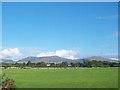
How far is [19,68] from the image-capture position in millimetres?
42031

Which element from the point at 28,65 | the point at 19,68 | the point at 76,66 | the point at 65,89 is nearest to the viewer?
the point at 65,89

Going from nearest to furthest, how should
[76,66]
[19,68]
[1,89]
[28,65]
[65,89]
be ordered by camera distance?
[1,89]
[65,89]
[19,68]
[28,65]
[76,66]

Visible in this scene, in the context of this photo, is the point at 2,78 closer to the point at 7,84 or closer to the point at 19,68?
the point at 7,84

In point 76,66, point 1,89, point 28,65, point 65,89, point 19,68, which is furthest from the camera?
point 76,66

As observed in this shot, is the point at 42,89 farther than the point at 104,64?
No

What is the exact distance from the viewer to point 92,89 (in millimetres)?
17672

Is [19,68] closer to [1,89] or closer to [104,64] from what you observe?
[104,64]

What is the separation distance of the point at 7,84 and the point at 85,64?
131 ft

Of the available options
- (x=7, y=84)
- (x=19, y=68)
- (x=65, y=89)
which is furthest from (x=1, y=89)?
(x=19, y=68)

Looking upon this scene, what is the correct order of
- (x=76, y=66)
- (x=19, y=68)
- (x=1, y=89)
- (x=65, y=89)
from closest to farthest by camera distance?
(x=1, y=89), (x=65, y=89), (x=19, y=68), (x=76, y=66)

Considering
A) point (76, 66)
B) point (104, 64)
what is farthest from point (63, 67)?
point (104, 64)

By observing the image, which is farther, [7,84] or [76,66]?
[76,66]

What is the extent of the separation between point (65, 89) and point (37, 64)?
27.8 m

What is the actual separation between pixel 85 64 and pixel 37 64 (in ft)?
24.4
